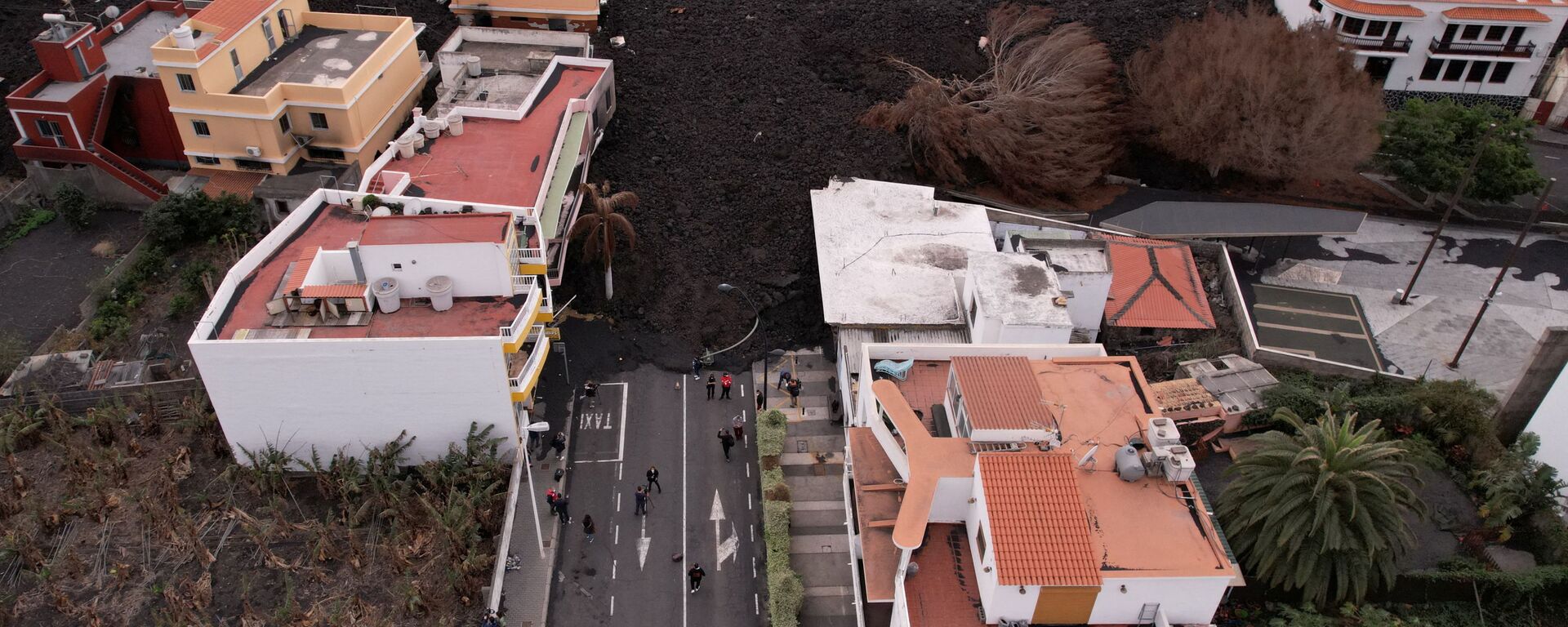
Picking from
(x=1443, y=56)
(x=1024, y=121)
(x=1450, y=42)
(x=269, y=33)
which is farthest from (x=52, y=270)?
(x=1450, y=42)

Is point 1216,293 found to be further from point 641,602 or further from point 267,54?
point 267,54

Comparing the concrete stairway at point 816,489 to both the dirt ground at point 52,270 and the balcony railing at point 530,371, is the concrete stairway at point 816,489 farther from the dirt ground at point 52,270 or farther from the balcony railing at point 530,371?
the dirt ground at point 52,270

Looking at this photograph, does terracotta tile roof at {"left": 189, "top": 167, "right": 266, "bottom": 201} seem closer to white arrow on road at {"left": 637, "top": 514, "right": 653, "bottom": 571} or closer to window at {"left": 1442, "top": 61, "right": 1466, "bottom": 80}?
white arrow on road at {"left": 637, "top": 514, "right": 653, "bottom": 571}

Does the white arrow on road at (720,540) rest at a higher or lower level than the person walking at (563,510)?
lower

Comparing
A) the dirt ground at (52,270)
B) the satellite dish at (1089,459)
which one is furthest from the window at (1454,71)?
the dirt ground at (52,270)

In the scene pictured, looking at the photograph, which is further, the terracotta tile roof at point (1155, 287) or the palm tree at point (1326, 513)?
the terracotta tile roof at point (1155, 287)

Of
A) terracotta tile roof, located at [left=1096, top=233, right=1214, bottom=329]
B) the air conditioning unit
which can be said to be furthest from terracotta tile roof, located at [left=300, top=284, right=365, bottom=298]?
terracotta tile roof, located at [left=1096, top=233, right=1214, bottom=329]

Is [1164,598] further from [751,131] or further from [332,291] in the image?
[751,131]
